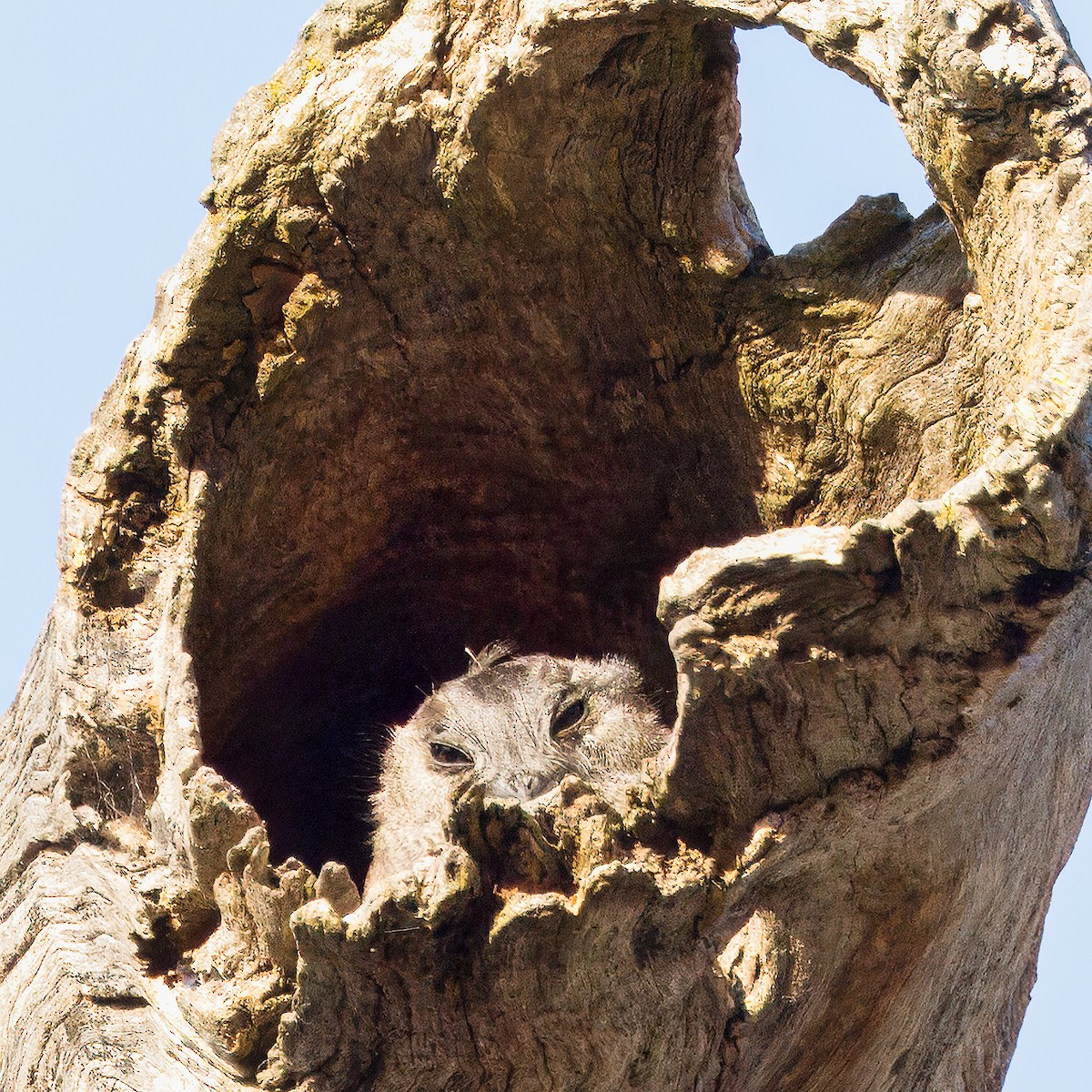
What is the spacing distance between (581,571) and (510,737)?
77 cm

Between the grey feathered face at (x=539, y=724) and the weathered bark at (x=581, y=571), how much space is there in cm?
32

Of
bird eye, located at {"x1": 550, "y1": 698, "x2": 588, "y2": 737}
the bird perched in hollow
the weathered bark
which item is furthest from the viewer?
bird eye, located at {"x1": 550, "y1": 698, "x2": 588, "y2": 737}

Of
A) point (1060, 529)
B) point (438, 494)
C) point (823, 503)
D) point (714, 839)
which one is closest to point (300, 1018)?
point (714, 839)

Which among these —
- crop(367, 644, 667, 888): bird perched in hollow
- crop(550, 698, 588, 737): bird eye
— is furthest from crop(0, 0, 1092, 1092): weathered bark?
crop(550, 698, 588, 737): bird eye

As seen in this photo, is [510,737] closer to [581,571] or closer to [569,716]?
[569,716]

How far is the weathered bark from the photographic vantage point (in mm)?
2738

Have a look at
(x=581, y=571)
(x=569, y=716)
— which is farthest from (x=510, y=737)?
(x=581, y=571)

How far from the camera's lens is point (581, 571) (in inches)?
201

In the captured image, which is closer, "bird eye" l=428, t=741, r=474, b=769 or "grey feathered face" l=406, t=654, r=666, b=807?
"grey feathered face" l=406, t=654, r=666, b=807

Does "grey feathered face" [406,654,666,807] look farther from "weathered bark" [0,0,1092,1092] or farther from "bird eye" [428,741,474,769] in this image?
"weathered bark" [0,0,1092,1092]

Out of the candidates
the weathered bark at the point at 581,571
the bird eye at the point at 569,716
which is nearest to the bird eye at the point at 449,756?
the bird eye at the point at 569,716

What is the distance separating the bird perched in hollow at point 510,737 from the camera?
4.43 m

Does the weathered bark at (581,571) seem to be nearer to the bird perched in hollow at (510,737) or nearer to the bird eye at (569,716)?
the bird perched in hollow at (510,737)

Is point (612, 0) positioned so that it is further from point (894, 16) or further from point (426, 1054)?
point (426, 1054)
